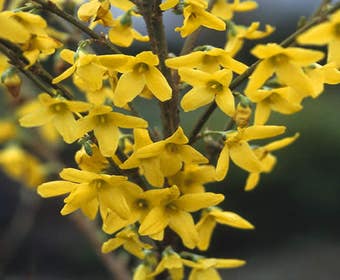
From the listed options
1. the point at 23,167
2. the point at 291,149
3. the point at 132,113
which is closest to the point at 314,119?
the point at 291,149

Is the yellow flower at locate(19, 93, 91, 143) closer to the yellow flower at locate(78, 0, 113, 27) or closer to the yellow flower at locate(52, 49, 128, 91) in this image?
the yellow flower at locate(52, 49, 128, 91)

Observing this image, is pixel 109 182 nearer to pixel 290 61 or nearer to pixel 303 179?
pixel 290 61

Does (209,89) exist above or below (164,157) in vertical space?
above

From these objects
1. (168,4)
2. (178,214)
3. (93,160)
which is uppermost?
(168,4)

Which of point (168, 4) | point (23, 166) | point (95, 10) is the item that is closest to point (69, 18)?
point (95, 10)

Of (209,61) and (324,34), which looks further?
(209,61)

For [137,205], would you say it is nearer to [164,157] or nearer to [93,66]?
[164,157]

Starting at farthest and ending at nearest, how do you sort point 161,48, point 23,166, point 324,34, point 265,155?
1. point 23,166
2. point 265,155
3. point 161,48
4. point 324,34

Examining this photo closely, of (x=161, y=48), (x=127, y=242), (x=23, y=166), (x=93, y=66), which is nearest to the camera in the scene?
(x=93, y=66)
